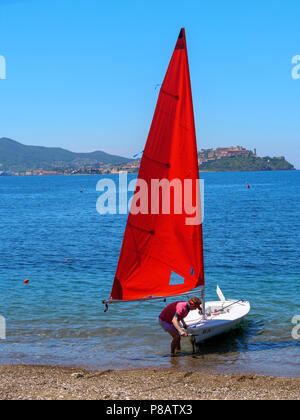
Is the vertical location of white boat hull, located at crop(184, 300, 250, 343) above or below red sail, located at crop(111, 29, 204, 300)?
below

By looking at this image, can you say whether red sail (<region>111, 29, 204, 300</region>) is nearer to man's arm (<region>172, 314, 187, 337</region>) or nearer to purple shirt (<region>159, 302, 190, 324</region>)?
purple shirt (<region>159, 302, 190, 324</region>)

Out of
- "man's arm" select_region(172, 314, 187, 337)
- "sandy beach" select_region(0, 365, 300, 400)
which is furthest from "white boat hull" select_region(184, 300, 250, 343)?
"sandy beach" select_region(0, 365, 300, 400)

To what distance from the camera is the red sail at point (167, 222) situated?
49.2 feet

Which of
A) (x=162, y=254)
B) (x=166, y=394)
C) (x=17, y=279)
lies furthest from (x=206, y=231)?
(x=166, y=394)

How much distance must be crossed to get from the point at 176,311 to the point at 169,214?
307cm

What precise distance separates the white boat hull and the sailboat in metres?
0.05

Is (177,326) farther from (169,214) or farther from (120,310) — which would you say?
(120,310)

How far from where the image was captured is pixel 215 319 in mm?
16344

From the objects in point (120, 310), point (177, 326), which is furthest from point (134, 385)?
point (120, 310)

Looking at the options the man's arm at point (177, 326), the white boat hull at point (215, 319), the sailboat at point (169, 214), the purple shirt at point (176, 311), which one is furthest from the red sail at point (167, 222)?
the white boat hull at point (215, 319)

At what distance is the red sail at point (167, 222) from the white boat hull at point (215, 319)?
1.32m

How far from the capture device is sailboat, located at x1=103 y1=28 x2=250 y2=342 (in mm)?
15000

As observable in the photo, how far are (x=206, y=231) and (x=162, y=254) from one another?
33.6 m
